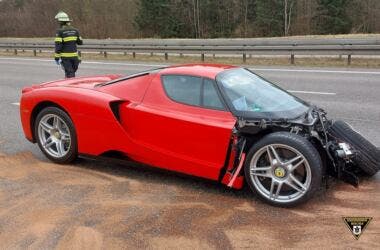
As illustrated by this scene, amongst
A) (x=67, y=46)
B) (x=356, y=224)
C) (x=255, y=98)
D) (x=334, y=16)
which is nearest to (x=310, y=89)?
(x=67, y=46)

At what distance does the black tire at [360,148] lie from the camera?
454cm

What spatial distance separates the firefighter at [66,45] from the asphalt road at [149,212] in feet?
13.8

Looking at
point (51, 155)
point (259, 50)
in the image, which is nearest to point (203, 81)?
point (51, 155)

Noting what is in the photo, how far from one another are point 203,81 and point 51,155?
2165mm

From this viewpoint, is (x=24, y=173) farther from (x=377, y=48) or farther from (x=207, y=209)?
(x=377, y=48)

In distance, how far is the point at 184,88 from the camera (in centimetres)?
481

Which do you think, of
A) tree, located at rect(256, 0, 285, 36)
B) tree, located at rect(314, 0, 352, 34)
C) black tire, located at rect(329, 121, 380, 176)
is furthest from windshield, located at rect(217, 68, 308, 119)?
tree, located at rect(256, 0, 285, 36)

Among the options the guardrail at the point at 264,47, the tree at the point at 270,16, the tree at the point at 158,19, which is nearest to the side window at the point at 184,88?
the guardrail at the point at 264,47

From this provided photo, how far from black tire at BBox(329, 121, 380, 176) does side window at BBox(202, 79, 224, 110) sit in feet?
3.72

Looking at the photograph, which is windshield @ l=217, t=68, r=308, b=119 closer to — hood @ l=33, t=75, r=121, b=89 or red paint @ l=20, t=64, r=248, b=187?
red paint @ l=20, t=64, r=248, b=187

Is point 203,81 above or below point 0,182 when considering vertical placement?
above

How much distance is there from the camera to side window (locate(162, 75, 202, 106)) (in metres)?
4.70

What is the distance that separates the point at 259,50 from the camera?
17.9 metres

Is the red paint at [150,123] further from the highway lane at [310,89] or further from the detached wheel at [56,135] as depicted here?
the highway lane at [310,89]
